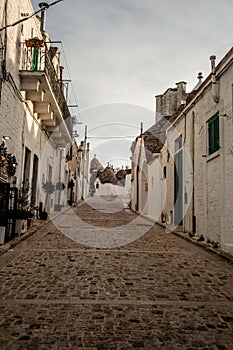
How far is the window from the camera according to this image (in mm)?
8164

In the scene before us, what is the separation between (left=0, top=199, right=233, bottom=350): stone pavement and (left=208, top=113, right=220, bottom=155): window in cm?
281

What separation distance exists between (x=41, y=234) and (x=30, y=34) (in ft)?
22.0

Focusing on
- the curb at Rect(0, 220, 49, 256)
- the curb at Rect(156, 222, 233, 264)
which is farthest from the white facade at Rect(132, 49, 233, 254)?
the curb at Rect(0, 220, 49, 256)

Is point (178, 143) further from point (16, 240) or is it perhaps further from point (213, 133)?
point (16, 240)

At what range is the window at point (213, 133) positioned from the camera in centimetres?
816

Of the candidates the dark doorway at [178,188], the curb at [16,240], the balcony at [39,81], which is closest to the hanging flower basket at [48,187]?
the balcony at [39,81]

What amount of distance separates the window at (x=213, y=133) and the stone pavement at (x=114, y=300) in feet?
9.22

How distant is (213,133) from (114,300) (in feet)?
19.0

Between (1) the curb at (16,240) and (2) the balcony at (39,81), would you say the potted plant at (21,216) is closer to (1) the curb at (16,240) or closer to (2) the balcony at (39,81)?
(1) the curb at (16,240)

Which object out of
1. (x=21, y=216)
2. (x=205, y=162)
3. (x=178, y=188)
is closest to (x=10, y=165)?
(x=21, y=216)

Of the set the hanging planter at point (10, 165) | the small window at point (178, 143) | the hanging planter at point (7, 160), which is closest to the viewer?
the hanging planter at point (7, 160)

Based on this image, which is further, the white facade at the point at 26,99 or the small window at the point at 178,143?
the small window at the point at 178,143

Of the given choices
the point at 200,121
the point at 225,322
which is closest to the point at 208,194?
the point at 200,121

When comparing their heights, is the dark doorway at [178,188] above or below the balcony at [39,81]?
→ below
